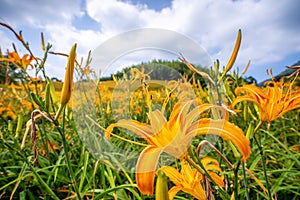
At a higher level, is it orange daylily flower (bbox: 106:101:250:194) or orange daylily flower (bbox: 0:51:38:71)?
orange daylily flower (bbox: 0:51:38:71)

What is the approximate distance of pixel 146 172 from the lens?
16.0 inches

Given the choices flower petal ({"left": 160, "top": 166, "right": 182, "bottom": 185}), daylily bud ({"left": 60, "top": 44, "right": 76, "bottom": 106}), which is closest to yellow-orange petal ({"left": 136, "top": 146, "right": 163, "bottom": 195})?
flower petal ({"left": 160, "top": 166, "right": 182, "bottom": 185})

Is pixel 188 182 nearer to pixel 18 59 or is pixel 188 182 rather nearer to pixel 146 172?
pixel 146 172

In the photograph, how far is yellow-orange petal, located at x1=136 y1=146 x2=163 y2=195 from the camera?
15.7 inches

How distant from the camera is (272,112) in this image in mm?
657

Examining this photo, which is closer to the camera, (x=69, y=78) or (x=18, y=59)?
(x=69, y=78)

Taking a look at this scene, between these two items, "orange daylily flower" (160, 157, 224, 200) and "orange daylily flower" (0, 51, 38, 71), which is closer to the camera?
"orange daylily flower" (160, 157, 224, 200)

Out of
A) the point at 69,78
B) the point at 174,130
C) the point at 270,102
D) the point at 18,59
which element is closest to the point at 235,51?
the point at 270,102

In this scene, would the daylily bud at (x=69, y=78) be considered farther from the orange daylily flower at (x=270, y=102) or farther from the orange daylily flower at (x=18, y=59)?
the orange daylily flower at (x=18, y=59)

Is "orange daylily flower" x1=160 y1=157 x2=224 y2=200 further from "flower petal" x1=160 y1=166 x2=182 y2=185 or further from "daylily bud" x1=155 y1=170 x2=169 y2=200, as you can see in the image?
"daylily bud" x1=155 y1=170 x2=169 y2=200

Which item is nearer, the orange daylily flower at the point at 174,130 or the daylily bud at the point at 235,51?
the orange daylily flower at the point at 174,130

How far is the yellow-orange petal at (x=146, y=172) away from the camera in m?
0.40

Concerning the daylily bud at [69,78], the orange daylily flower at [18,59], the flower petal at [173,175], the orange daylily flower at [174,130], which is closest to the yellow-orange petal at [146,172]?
the orange daylily flower at [174,130]

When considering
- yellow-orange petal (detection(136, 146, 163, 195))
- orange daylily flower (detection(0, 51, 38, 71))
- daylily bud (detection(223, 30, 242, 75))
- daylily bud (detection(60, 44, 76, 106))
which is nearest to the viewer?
yellow-orange petal (detection(136, 146, 163, 195))
